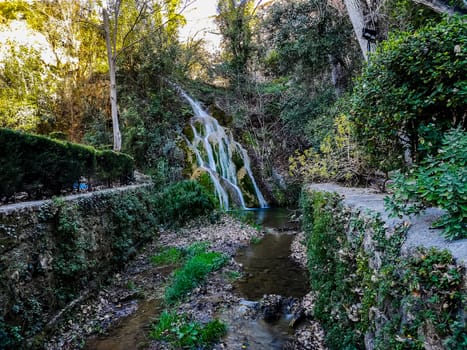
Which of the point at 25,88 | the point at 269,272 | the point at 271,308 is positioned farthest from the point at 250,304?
the point at 25,88

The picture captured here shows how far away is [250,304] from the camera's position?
483 cm

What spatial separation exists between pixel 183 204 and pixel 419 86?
8.75m

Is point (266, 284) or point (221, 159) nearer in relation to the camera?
point (266, 284)

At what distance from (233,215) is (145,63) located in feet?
37.8

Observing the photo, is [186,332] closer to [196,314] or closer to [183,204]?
[196,314]

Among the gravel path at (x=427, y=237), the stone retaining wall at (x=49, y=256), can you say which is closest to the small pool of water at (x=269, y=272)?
the stone retaining wall at (x=49, y=256)

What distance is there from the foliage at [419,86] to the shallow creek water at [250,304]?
124 inches

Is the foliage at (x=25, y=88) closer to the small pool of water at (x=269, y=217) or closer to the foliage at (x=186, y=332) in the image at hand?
the small pool of water at (x=269, y=217)

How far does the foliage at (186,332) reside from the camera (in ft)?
12.4

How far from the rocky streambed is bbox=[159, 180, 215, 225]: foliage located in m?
3.90

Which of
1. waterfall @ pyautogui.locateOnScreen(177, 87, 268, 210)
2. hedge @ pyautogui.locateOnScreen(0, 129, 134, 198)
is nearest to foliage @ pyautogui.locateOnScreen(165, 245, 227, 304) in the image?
hedge @ pyautogui.locateOnScreen(0, 129, 134, 198)

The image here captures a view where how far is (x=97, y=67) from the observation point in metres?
17.4

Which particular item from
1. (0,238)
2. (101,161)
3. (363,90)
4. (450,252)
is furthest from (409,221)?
(101,161)

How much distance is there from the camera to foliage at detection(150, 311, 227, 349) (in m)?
3.79
